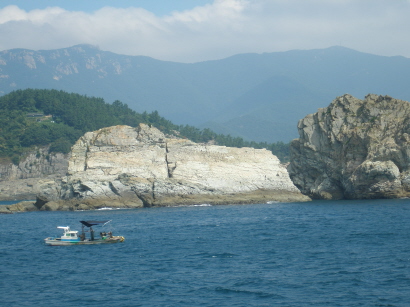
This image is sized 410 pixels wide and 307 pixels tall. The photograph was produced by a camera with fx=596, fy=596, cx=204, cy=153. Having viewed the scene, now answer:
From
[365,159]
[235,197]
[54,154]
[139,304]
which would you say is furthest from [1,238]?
[54,154]

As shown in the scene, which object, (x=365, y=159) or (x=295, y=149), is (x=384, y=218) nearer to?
(x=365, y=159)

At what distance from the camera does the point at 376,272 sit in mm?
22688

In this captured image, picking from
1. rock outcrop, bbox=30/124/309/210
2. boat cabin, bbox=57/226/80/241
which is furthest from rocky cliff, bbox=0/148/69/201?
boat cabin, bbox=57/226/80/241

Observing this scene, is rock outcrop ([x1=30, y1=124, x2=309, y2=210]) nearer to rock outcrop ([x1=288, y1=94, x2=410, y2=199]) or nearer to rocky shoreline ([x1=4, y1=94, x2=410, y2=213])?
rocky shoreline ([x1=4, y1=94, x2=410, y2=213])

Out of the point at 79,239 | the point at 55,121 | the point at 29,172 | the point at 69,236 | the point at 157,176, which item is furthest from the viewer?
the point at 55,121

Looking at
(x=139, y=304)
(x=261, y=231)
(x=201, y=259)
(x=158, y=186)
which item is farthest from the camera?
(x=158, y=186)

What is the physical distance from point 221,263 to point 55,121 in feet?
326

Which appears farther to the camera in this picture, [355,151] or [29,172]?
→ [29,172]

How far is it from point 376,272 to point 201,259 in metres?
7.72

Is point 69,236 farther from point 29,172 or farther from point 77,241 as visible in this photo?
point 29,172

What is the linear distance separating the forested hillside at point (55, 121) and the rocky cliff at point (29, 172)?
4.86 ft

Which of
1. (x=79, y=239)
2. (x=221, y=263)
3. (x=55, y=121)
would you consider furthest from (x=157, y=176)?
(x=55, y=121)

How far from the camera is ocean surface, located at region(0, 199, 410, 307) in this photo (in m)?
20.3

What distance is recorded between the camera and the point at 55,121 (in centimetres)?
11938
